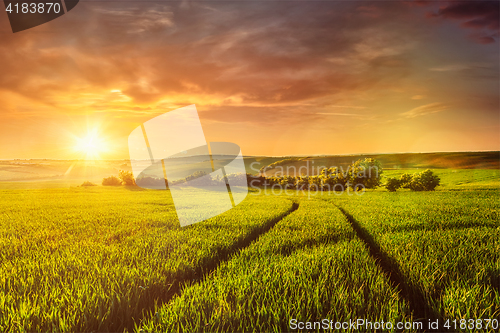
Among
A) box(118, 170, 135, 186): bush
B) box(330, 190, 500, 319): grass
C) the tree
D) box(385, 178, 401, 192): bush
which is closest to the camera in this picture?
box(330, 190, 500, 319): grass

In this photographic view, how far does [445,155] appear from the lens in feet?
296

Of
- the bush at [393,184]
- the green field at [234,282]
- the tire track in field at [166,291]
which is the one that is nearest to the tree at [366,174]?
the bush at [393,184]

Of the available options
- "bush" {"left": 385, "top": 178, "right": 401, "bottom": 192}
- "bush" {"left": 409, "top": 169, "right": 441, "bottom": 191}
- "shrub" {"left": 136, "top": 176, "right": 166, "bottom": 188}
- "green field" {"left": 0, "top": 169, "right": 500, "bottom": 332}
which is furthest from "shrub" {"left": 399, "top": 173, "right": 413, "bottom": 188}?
"shrub" {"left": 136, "top": 176, "right": 166, "bottom": 188}

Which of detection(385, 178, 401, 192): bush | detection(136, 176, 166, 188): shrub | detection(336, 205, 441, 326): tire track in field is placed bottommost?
detection(385, 178, 401, 192): bush

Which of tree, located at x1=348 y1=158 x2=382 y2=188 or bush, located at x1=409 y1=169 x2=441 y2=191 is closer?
bush, located at x1=409 y1=169 x2=441 y2=191

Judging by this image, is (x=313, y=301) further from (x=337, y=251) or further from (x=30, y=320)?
(x=30, y=320)

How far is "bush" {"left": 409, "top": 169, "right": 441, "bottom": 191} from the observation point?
124 feet

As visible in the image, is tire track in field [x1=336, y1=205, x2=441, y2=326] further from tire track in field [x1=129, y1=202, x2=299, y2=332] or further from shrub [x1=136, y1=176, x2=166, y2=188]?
shrub [x1=136, y1=176, x2=166, y2=188]

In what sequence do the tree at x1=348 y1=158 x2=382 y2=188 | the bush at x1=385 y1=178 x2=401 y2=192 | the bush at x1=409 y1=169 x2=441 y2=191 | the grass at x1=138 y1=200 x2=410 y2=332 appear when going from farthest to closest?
1. the tree at x1=348 y1=158 x2=382 y2=188
2. the bush at x1=385 y1=178 x2=401 y2=192
3. the bush at x1=409 y1=169 x2=441 y2=191
4. the grass at x1=138 y1=200 x2=410 y2=332

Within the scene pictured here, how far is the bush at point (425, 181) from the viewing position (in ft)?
124

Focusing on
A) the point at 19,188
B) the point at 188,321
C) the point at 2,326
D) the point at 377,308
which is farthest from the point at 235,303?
the point at 19,188

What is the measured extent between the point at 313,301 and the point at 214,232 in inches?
162

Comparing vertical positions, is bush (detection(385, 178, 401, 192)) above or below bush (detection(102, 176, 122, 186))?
below

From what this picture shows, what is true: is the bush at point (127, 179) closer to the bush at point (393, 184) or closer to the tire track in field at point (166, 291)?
the tire track in field at point (166, 291)
